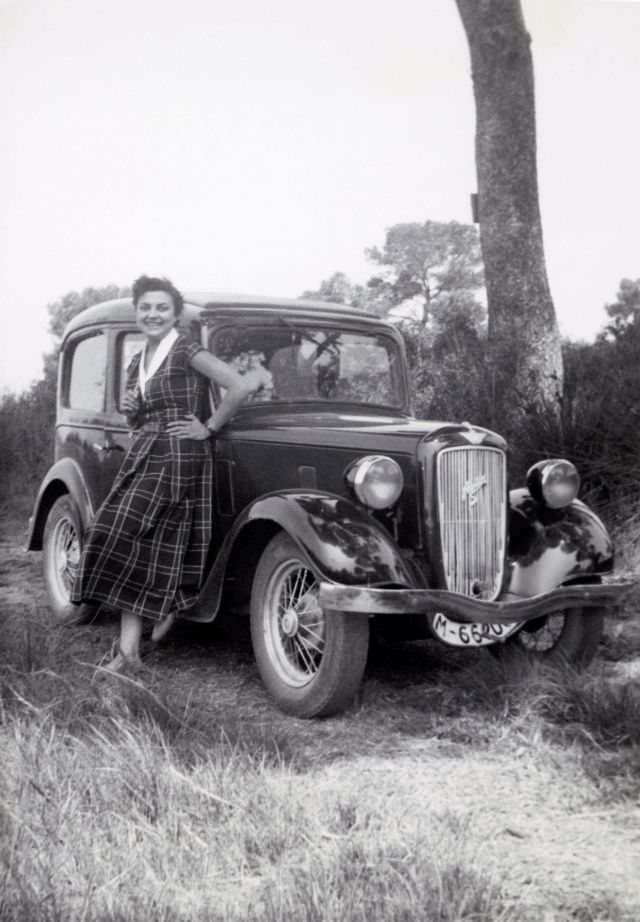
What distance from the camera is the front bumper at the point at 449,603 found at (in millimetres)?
3229

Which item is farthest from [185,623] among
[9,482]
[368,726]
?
[368,726]

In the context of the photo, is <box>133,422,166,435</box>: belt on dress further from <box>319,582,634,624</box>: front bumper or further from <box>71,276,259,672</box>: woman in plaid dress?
<box>319,582,634,624</box>: front bumper

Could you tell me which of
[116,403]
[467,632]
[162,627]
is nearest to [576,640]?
[467,632]

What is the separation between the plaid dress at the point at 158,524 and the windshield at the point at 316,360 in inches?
11.2

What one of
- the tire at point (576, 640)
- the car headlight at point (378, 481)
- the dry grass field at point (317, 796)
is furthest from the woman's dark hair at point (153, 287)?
the tire at point (576, 640)

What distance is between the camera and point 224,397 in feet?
12.6

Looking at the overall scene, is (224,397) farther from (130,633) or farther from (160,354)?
(130,633)

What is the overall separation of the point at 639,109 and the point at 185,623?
8.92ft

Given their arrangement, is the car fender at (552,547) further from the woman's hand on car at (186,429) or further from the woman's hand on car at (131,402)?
the woman's hand on car at (131,402)

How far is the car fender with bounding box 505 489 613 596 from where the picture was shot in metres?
3.66

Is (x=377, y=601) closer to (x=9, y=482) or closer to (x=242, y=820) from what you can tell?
(x=242, y=820)

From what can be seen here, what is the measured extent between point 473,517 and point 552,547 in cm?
33

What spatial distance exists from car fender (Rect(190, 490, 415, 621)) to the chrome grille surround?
0.23 meters

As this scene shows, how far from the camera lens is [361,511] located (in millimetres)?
3482
